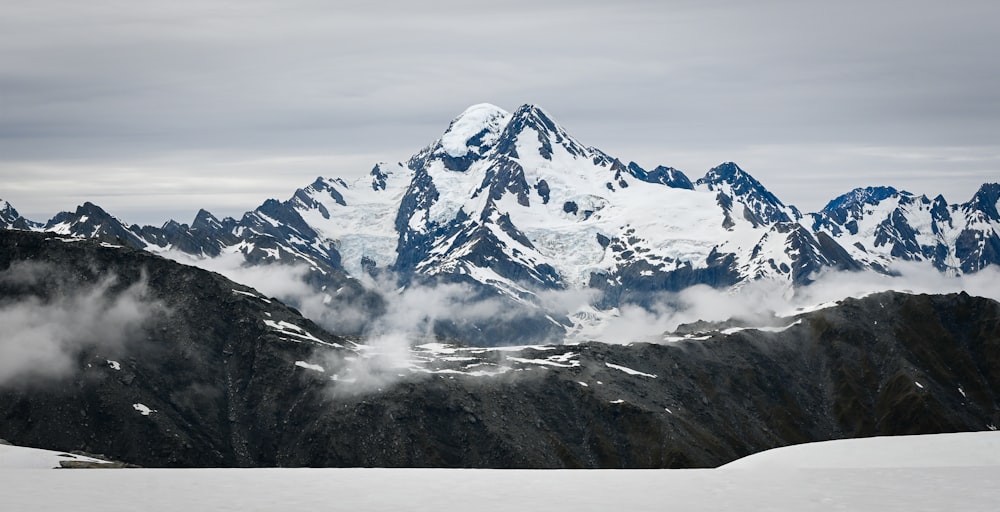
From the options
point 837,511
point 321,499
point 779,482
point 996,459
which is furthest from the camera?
point 996,459

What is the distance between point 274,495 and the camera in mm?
54969

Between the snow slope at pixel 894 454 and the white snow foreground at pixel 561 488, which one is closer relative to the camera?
the white snow foreground at pixel 561 488

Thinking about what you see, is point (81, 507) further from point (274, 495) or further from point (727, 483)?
point (727, 483)

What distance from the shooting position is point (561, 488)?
58781 mm

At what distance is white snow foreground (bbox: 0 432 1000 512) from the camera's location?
2016 inches

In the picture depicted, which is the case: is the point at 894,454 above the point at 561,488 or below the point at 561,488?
below

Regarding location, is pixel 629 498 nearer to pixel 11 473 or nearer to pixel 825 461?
pixel 825 461

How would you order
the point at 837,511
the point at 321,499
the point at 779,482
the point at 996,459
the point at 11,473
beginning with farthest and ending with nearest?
the point at 996,459 → the point at 11,473 → the point at 779,482 → the point at 321,499 → the point at 837,511

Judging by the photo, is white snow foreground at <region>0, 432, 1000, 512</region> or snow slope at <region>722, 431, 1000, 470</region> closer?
white snow foreground at <region>0, 432, 1000, 512</region>

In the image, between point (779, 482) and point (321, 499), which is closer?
point (321, 499)

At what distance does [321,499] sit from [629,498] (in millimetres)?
17041

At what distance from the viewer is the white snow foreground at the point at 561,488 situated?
5122 cm

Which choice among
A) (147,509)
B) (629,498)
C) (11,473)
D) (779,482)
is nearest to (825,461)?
(779,482)

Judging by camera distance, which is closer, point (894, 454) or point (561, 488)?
point (561, 488)
